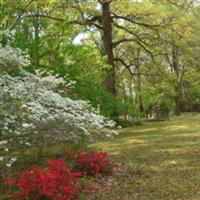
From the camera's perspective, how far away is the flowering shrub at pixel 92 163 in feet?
28.1

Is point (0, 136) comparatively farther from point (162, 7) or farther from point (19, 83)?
point (162, 7)

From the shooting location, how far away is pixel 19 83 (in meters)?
7.82

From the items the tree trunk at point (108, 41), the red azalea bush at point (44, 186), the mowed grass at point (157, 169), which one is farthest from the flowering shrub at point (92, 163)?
the tree trunk at point (108, 41)

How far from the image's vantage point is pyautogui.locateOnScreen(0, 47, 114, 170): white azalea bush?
→ 711cm

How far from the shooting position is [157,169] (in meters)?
8.93

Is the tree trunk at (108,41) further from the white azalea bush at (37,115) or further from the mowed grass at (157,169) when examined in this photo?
the white azalea bush at (37,115)

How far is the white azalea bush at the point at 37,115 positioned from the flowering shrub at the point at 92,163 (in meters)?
0.52

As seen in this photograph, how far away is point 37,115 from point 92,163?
213 cm

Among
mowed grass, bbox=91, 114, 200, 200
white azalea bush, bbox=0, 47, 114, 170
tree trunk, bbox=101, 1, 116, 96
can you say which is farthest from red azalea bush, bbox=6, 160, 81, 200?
tree trunk, bbox=101, 1, 116, 96

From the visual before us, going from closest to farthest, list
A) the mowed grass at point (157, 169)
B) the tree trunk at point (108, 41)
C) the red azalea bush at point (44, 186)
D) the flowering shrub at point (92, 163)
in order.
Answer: the red azalea bush at point (44, 186) → the mowed grass at point (157, 169) → the flowering shrub at point (92, 163) → the tree trunk at point (108, 41)

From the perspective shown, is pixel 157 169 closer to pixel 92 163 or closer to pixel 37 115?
pixel 92 163

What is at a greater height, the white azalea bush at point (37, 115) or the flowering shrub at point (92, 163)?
the white azalea bush at point (37, 115)

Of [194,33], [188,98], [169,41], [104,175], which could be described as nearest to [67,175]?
[104,175]

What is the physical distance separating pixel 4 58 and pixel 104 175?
3029mm
